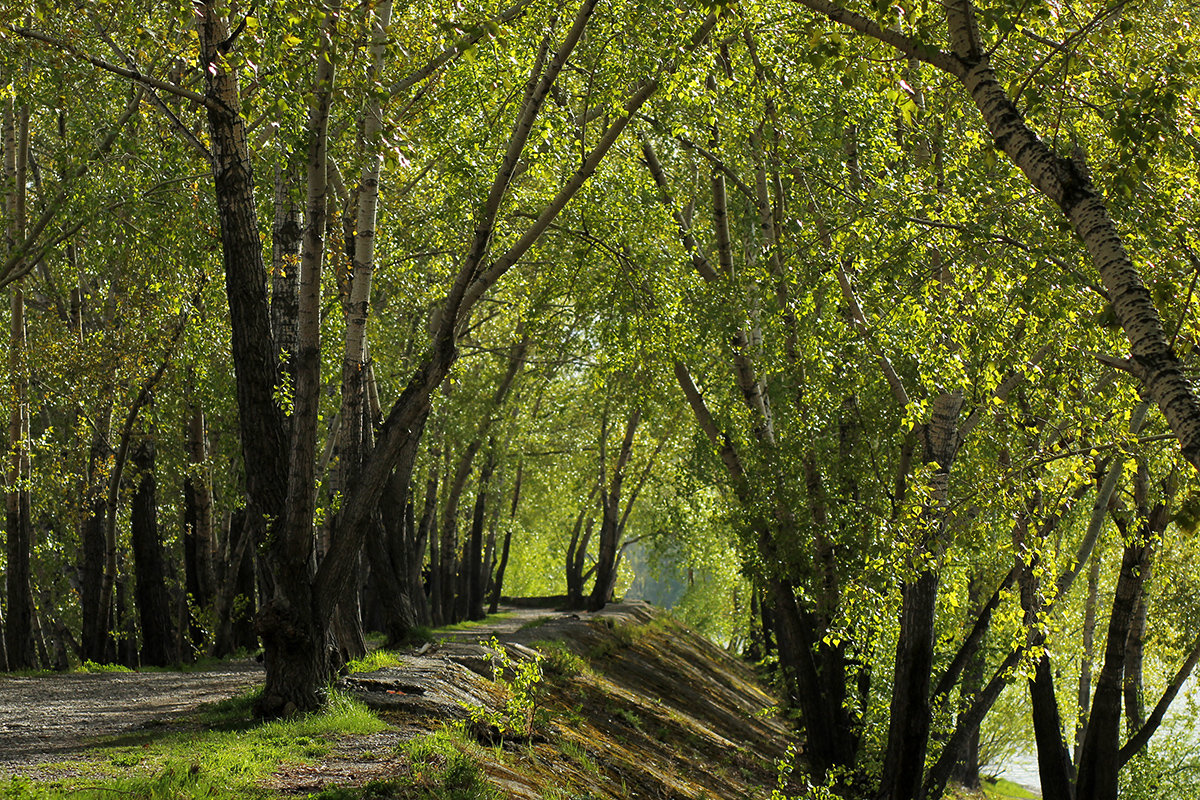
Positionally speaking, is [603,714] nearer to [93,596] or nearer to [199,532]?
[199,532]

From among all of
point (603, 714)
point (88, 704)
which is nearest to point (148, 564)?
point (88, 704)

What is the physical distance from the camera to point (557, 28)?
9703 mm

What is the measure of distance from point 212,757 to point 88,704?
4.71 meters

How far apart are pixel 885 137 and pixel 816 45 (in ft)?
17.3

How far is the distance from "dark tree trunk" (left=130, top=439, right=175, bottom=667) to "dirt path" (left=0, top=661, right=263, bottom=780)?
2073mm

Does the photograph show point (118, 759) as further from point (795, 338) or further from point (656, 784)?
point (795, 338)

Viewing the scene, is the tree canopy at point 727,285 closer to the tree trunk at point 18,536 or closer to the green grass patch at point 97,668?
the tree trunk at point 18,536

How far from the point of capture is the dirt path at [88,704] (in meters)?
7.78

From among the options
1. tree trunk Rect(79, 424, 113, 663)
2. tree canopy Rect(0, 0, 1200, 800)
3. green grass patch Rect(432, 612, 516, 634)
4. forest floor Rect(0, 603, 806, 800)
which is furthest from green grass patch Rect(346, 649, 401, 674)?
green grass patch Rect(432, 612, 516, 634)

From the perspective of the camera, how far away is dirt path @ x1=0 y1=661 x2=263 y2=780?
306 inches

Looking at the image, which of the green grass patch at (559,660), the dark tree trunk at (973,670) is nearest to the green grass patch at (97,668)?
the green grass patch at (559,660)

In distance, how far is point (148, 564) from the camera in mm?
16438

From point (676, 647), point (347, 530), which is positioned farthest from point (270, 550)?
point (676, 647)

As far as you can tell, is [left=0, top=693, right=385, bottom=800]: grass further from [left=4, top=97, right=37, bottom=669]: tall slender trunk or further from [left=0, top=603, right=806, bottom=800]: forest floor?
[left=4, top=97, right=37, bottom=669]: tall slender trunk
